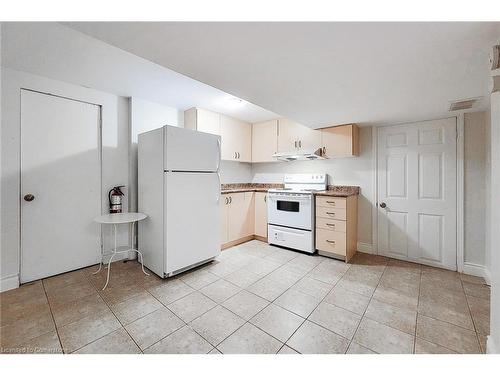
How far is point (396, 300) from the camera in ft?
6.45

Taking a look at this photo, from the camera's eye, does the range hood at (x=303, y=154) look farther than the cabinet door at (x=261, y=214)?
No

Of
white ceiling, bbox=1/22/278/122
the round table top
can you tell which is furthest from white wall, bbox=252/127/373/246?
the round table top

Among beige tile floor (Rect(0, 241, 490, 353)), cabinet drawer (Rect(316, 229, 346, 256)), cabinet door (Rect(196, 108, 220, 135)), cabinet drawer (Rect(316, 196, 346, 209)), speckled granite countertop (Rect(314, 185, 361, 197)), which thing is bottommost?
beige tile floor (Rect(0, 241, 490, 353))

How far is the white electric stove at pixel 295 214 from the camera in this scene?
309 cm

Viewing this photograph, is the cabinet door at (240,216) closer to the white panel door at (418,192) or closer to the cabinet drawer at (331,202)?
the cabinet drawer at (331,202)

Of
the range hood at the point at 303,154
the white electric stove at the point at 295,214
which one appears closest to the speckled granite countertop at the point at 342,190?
the white electric stove at the point at 295,214

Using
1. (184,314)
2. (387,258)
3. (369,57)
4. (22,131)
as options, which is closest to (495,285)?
(369,57)

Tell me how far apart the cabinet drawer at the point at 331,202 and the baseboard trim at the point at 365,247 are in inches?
35.8

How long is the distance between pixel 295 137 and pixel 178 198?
2219 mm

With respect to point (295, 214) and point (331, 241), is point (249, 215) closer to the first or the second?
point (295, 214)

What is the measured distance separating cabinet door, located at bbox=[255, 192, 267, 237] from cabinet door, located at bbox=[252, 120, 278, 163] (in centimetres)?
73

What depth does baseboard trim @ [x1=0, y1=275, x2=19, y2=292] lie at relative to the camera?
2074mm

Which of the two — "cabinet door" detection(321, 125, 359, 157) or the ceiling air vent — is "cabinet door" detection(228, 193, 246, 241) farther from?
the ceiling air vent

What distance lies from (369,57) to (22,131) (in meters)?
3.30
